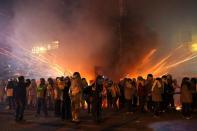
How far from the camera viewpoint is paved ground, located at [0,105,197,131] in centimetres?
1027

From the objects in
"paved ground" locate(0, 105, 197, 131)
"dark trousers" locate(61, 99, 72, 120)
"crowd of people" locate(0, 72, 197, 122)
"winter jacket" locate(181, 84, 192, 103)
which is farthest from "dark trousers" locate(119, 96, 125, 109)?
"dark trousers" locate(61, 99, 72, 120)

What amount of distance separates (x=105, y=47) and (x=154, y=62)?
592 centimetres

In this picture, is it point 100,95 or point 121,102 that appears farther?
point 121,102

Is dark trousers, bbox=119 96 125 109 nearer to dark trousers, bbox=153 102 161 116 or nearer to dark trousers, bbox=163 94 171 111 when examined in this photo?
Result: dark trousers, bbox=163 94 171 111

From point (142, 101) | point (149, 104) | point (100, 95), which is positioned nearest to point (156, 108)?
point (142, 101)

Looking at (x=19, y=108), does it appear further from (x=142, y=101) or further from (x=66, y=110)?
(x=142, y=101)

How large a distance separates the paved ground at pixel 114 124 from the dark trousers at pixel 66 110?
0.30 meters

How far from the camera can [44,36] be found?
27.9 metres

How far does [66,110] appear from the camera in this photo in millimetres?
12398

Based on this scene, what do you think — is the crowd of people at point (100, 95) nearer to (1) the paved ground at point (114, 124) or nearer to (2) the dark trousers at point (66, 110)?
(2) the dark trousers at point (66, 110)

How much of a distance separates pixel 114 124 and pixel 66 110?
87.8 inches

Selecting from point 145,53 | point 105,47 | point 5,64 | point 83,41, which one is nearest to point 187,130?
→ point 83,41

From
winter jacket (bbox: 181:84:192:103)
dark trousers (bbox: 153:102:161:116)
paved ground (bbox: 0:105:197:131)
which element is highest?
winter jacket (bbox: 181:84:192:103)

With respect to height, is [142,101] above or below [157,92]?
below
